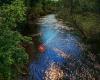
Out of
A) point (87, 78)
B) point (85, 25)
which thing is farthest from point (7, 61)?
point (85, 25)

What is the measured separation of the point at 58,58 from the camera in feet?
94.2

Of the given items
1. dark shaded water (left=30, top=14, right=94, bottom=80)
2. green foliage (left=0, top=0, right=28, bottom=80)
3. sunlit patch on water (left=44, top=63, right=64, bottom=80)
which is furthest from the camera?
dark shaded water (left=30, top=14, right=94, bottom=80)

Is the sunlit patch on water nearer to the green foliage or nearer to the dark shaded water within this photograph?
the dark shaded water

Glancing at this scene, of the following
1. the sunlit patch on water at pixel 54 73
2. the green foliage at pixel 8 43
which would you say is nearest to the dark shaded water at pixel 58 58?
the sunlit patch on water at pixel 54 73

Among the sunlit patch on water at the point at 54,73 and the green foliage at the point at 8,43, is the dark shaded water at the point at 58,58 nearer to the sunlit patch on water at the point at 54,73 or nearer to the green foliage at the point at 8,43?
the sunlit patch on water at the point at 54,73

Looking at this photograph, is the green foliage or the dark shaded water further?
the dark shaded water

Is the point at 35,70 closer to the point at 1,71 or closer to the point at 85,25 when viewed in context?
the point at 1,71

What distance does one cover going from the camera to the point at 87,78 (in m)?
23.6

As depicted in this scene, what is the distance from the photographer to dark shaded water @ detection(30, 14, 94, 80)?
939 inches

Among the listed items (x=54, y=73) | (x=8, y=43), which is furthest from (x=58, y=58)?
(x=8, y=43)

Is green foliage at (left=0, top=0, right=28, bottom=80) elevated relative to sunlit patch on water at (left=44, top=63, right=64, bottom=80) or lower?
elevated

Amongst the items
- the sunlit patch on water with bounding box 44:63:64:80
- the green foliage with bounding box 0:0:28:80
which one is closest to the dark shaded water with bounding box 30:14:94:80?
the sunlit patch on water with bounding box 44:63:64:80

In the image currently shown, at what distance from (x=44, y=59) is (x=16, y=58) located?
7.67 meters

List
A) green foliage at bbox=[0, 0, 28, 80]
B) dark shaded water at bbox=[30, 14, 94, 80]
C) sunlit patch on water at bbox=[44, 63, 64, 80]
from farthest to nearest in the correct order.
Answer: dark shaded water at bbox=[30, 14, 94, 80] → sunlit patch on water at bbox=[44, 63, 64, 80] → green foliage at bbox=[0, 0, 28, 80]
